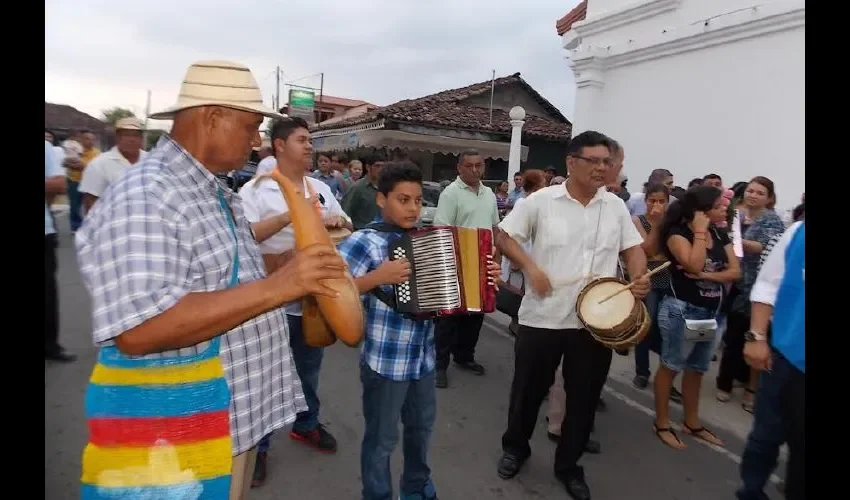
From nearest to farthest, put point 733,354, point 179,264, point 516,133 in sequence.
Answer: point 179,264 < point 733,354 < point 516,133

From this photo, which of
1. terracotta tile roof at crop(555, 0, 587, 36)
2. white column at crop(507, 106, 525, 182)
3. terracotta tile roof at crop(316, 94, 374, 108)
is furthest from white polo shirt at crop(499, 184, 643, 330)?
terracotta tile roof at crop(316, 94, 374, 108)

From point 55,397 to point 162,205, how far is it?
11.9 ft

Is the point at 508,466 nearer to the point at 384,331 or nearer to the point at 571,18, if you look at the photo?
the point at 384,331

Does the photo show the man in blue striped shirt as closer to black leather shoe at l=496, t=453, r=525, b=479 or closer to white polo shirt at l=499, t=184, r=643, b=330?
white polo shirt at l=499, t=184, r=643, b=330

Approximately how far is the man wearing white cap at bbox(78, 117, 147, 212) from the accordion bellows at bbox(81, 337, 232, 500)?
4451mm

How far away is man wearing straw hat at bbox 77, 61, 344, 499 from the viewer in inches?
53.1

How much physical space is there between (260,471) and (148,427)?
6.72 ft

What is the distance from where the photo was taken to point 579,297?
3.10 metres

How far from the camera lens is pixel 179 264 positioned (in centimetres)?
142

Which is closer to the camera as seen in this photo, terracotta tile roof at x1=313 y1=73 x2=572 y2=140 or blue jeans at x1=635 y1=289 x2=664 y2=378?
blue jeans at x1=635 y1=289 x2=664 y2=378

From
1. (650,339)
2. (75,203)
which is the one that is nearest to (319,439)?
(650,339)

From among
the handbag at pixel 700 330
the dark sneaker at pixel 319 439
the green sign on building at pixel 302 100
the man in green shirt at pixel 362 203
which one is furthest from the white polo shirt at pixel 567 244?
the green sign on building at pixel 302 100

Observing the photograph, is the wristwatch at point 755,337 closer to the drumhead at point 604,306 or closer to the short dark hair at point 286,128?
the drumhead at point 604,306

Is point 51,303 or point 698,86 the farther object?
point 698,86
